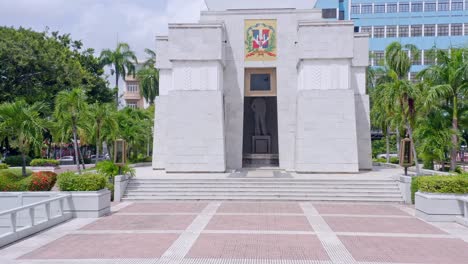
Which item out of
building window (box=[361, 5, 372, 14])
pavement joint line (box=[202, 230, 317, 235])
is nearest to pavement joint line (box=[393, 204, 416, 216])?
pavement joint line (box=[202, 230, 317, 235])

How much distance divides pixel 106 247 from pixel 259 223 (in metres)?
4.95

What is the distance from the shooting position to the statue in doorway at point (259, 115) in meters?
34.4

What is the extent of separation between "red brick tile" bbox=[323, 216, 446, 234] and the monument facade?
33.0 ft

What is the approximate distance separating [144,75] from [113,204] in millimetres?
36061

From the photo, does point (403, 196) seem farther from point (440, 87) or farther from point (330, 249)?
point (330, 249)

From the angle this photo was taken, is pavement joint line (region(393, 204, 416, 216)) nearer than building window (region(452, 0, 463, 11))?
Yes

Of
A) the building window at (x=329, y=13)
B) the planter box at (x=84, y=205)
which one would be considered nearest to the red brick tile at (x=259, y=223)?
the planter box at (x=84, y=205)

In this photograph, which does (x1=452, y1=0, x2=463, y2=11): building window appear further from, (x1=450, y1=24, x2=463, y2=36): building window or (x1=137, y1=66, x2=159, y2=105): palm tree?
(x1=137, y1=66, x2=159, y2=105): palm tree

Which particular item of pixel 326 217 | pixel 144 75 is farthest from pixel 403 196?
pixel 144 75

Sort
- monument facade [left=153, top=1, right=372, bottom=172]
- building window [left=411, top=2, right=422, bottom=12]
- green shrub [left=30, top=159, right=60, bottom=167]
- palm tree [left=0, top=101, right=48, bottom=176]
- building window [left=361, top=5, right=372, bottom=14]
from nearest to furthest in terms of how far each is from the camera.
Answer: palm tree [left=0, top=101, right=48, bottom=176] < monument facade [left=153, top=1, right=372, bottom=172] < green shrub [left=30, top=159, right=60, bottom=167] < building window [left=411, top=2, right=422, bottom=12] < building window [left=361, top=5, right=372, bottom=14]

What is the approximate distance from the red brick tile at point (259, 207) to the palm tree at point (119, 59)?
1489 inches

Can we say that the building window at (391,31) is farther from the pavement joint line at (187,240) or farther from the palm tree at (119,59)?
the pavement joint line at (187,240)

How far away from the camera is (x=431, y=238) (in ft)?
37.7

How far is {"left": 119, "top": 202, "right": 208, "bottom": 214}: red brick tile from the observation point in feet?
52.6
